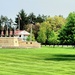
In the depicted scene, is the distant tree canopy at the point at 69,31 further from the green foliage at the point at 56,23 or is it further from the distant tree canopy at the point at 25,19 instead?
the distant tree canopy at the point at 25,19

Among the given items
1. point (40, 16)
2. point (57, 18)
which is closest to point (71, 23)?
point (57, 18)

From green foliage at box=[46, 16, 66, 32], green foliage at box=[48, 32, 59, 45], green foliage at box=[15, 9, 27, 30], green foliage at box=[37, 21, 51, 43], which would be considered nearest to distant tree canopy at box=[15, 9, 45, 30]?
green foliage at box=[15, 9, 27, 30]

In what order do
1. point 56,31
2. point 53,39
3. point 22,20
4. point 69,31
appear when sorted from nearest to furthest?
1. point 69,31
2. point 53,39
3. point 56,31
4. point 22,20

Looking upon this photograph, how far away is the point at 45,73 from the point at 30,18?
180m

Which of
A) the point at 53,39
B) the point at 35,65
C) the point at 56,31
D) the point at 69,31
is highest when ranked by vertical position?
the point at 56,31

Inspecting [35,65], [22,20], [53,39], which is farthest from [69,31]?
[22,20]

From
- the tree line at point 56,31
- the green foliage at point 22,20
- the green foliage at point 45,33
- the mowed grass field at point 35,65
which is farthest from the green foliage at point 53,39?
the mowed grass field at point 35,65

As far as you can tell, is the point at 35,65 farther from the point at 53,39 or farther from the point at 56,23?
the point at 56,23

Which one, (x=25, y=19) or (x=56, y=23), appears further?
(x=25, y=19)

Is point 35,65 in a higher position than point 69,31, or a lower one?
lower

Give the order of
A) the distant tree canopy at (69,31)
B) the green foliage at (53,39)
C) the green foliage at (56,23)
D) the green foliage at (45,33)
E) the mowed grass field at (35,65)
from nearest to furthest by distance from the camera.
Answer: the mowed grass field at (35,65)
the distant tree canopy at (69,31)
the green foliage at (53,39)
the green foliage at (45,33)
the green foliage at (56,23)

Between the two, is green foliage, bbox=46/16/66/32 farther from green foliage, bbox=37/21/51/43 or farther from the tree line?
green foliage, bbox=37/21/51/43

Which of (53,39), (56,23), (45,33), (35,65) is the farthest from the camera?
(56,23)

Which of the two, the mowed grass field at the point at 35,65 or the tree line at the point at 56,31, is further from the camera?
the tree line at the point at 56,31
